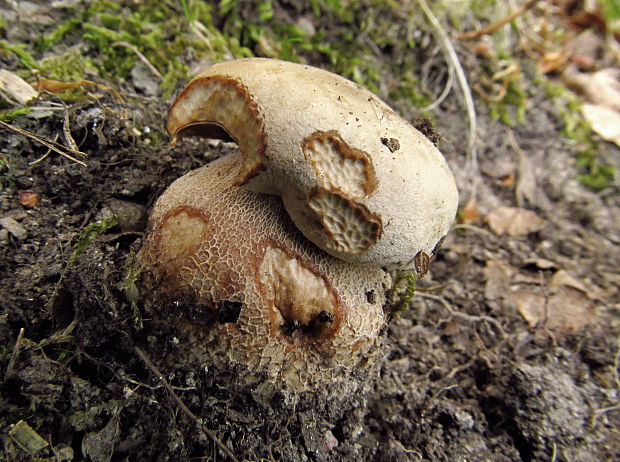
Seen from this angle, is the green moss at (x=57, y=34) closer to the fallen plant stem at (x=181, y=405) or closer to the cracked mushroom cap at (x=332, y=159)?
the cracked mushroom cap at (x=332, y=159)

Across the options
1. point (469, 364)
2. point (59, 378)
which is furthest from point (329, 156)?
point (469, 364)

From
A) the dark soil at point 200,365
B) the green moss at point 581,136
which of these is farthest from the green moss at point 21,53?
the green moss at point 581,136

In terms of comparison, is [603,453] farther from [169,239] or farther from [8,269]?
[8,269]

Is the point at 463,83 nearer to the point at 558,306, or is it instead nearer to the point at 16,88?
the point at 558,306

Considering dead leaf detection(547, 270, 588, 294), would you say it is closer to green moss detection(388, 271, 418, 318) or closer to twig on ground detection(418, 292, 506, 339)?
twig on ground detection(418, 292, 506, 339)

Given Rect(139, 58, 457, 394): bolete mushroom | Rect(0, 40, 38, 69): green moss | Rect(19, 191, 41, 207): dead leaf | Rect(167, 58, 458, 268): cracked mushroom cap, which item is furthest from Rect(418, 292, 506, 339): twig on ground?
Rect(0, 40, 38, 69): green moss

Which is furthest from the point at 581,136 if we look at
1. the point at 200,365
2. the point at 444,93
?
the point at 200,365
